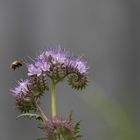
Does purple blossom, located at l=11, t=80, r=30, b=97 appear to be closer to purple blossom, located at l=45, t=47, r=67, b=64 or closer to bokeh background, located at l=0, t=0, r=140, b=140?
purple blossom, located at l=45, t=47, r=67, b=64

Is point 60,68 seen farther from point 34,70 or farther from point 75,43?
point 75,43

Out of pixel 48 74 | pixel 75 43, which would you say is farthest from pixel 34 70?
pixel 75 43

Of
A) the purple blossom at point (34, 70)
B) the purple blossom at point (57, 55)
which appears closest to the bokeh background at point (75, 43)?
the purple blossom at point (57, 55)

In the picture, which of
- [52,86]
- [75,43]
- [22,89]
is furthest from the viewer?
[75,43]

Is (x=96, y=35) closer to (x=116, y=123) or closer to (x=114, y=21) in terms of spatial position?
(x=114, y=21)

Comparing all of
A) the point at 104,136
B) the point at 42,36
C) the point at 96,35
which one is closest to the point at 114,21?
the point at 96,35

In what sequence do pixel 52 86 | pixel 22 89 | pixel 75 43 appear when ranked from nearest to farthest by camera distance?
1. pixel 52 86
2. pixel 22 89
3. pixel 75 43

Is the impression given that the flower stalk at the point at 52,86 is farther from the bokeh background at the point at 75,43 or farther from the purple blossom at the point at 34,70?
the bokeh background at the point at 75,43
